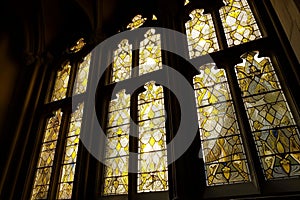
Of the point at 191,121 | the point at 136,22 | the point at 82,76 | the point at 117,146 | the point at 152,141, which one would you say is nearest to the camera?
the point at 191,121

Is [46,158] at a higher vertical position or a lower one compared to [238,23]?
lower

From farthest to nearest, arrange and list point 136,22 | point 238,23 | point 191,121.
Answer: point 136,22, point 238,23, point 191,121

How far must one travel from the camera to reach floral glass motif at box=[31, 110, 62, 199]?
152 inches

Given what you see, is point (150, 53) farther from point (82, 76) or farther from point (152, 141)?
point (152, 141)

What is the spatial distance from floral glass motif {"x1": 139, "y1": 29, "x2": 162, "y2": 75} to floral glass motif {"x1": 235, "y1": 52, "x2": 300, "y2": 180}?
129 centimetres

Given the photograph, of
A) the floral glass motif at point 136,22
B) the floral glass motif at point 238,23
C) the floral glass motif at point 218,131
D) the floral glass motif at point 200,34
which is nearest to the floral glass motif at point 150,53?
the floral glass motif at point 136,22

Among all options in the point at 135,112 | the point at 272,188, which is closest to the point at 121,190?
the point at 135,112

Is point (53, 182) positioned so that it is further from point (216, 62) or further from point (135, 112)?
point (216, 62)

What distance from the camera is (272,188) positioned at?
246cm

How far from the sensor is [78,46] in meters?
5.41

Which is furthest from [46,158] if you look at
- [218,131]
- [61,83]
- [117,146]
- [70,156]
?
[218,131]

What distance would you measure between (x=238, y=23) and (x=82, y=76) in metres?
2.78

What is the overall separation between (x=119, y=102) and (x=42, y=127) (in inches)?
60.4

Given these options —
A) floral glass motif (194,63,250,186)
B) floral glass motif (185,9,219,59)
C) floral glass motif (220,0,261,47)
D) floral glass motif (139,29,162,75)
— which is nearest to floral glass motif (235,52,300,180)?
floral glass motif (194,63,250,186)
